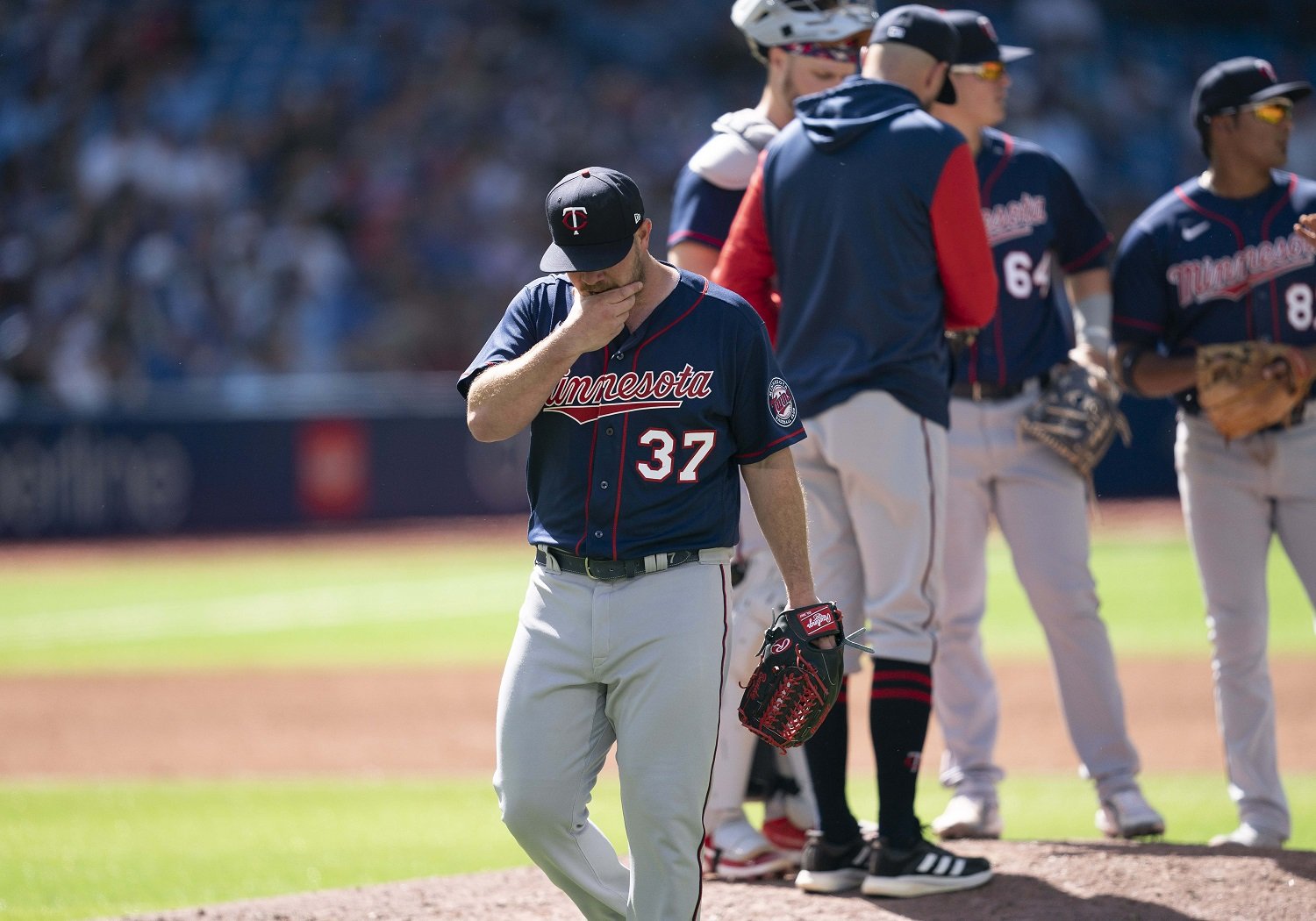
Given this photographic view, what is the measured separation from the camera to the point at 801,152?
167 inches

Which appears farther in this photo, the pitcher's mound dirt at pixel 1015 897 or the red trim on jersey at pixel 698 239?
the red trim on jersey at pixel 698 239

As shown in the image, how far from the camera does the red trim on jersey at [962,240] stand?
13.6 feet

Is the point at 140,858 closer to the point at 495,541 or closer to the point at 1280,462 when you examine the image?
the point at 1280,462

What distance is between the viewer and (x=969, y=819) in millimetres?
5027

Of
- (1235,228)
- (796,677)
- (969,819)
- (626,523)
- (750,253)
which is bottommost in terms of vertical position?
(969,819)

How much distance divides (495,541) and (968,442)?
12911mm

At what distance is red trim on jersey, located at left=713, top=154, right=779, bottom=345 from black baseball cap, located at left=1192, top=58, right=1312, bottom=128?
161cm

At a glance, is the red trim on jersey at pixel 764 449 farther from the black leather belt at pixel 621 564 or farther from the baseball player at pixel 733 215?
the baseball player at pixel 733 215

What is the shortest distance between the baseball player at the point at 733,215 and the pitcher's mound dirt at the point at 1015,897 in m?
0.16

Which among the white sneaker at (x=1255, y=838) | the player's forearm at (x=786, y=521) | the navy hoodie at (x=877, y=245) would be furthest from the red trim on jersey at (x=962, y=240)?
the white sneaker at (x=1255, y=838)

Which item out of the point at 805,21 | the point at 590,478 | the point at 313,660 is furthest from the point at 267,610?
the point at 590,478

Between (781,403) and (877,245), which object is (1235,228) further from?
(781,403)

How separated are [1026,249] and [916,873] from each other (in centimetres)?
218

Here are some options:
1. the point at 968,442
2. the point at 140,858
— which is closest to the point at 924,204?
the point at 968,442
